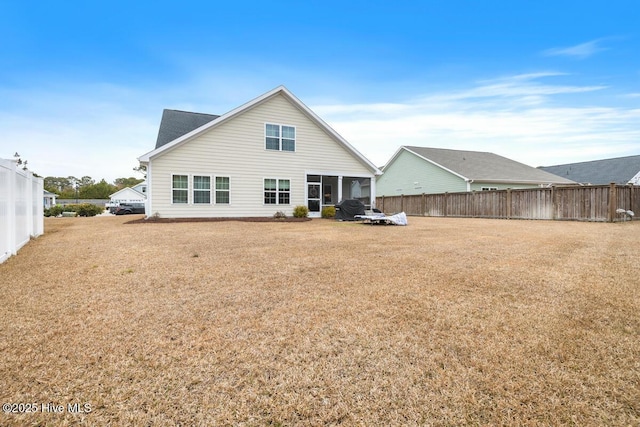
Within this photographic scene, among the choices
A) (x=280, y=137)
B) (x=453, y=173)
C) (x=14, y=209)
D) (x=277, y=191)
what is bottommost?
(x=14, y=209)

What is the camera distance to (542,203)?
16.0 m

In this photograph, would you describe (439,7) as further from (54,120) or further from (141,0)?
(54,120)

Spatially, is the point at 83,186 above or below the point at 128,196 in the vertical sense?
above

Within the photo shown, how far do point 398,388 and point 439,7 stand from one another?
16927mm

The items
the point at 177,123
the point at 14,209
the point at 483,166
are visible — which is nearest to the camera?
the point at 14,209

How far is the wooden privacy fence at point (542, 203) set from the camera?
13.7m

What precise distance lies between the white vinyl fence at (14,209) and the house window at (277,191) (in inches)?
383

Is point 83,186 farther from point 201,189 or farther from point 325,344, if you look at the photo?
point 325,344

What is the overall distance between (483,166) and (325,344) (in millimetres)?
28477

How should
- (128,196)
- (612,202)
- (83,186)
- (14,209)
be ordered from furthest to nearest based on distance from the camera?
(83,186) < (128,196) < (612,202) < (14,209)

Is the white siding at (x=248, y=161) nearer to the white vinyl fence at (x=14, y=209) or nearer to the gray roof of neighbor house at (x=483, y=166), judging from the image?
the white vinyl fence at (x=14, y=209)

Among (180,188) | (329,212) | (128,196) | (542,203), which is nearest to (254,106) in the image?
(180,188)

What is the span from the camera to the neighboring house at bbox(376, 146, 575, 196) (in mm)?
23859

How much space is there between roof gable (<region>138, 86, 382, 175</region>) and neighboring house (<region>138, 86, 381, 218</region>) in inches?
1.7
